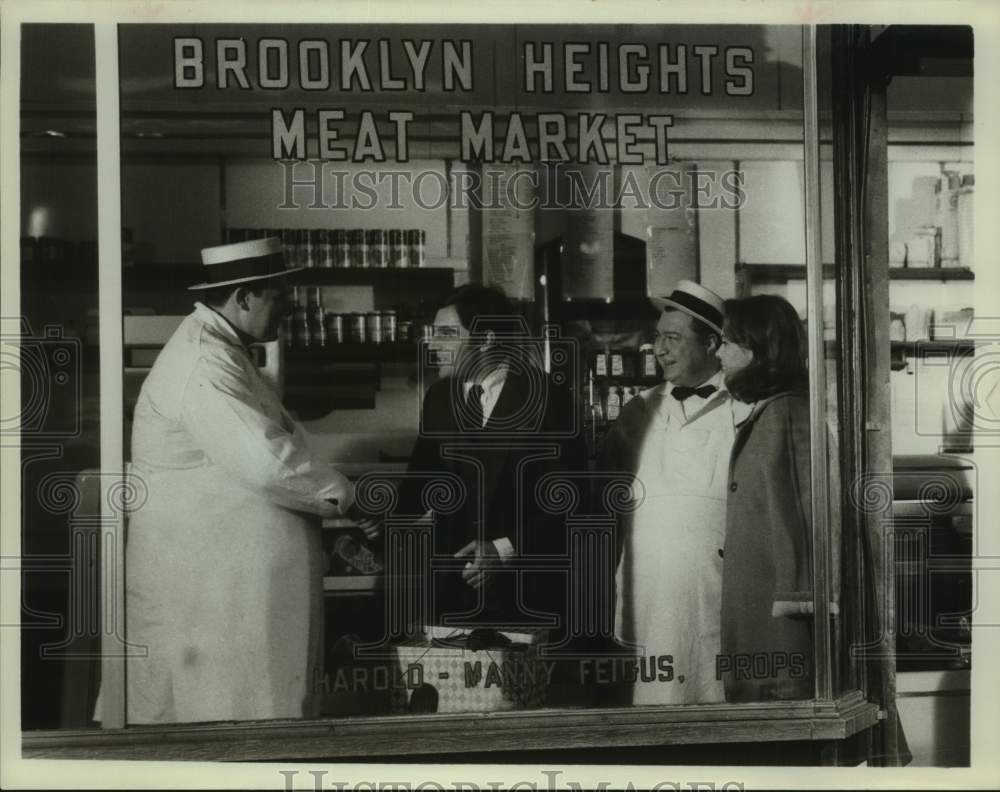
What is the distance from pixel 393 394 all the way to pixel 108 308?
91 centimetres

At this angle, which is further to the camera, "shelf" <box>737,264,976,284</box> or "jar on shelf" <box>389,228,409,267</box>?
"shelf" <box>737,264,976,284</box>

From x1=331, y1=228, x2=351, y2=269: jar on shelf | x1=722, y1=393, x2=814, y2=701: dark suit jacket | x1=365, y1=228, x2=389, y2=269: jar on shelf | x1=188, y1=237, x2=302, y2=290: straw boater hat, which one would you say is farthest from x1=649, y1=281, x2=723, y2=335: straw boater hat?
x1=188, y1=237, x2=302, y2=290: straw boater hat

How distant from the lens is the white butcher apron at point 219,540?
392 centimetres

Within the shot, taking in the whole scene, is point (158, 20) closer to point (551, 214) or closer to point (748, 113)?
point (551, 214)

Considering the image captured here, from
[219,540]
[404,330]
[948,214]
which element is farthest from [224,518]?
[948,214]

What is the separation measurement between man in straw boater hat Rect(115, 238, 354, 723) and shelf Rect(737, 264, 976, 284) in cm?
146

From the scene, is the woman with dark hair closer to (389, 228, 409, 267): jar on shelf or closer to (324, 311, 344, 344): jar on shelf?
(389, 228, 409, 267): jar on shelf

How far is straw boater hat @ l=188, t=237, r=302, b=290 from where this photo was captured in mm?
3889

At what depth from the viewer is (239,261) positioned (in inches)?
153

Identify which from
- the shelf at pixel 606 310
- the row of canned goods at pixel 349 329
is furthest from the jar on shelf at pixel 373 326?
the shelf at pixel 606 310

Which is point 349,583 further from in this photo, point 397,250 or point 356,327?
point 397,250

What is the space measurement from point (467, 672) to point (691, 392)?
114 cm

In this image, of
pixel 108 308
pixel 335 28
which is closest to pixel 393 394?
pixel 108 308

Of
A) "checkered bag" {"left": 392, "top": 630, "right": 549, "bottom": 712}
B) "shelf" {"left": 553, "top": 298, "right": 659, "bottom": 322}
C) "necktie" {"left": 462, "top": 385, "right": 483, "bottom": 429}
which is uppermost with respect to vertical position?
"shelf" {"left": 553, "top": 298, "right": 659, "bottom": 322}
